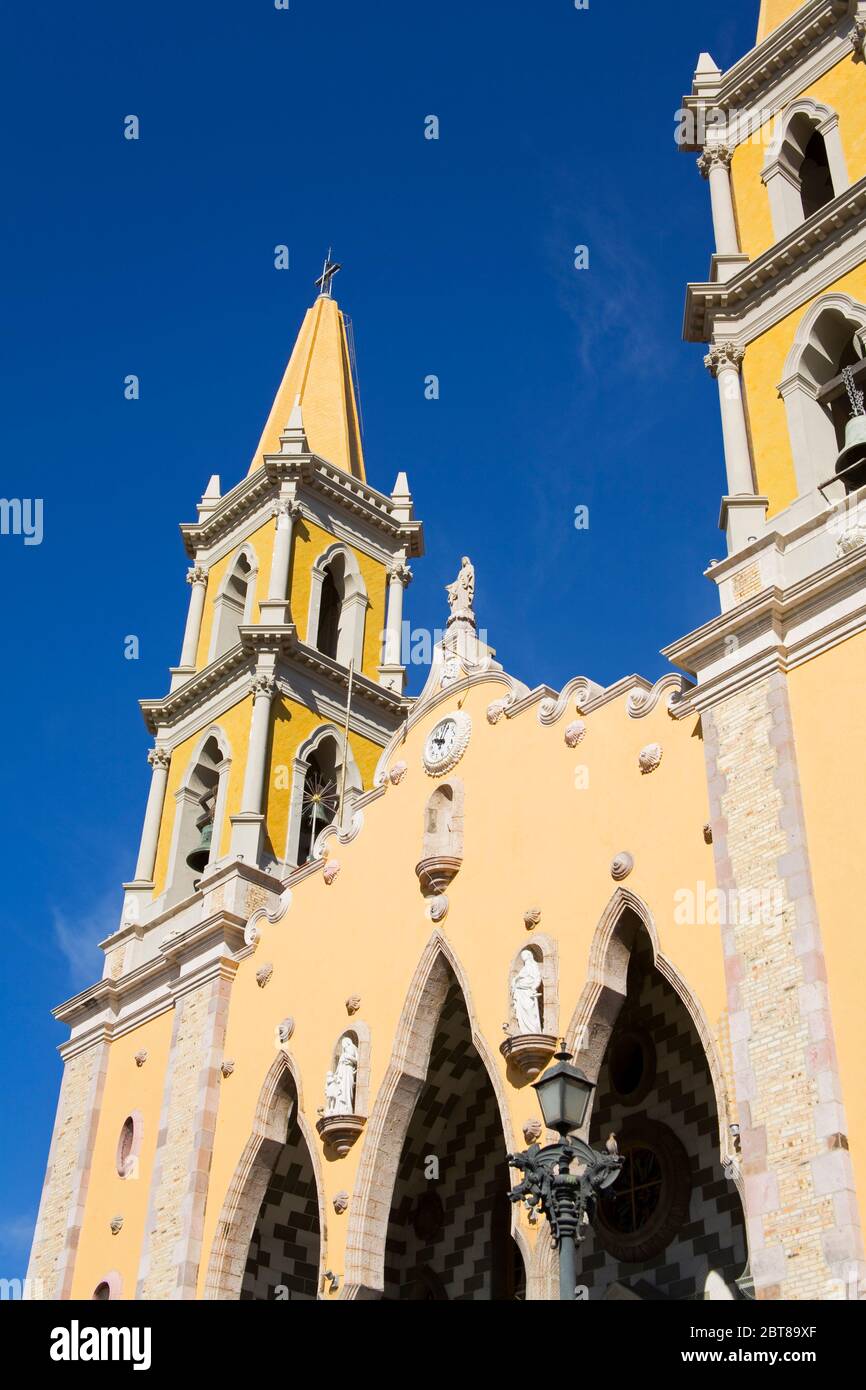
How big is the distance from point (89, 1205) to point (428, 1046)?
6.55 m

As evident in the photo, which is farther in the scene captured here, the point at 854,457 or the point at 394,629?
the point at 394,629

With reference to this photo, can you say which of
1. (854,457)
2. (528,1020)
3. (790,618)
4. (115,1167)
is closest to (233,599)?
(115,1167)

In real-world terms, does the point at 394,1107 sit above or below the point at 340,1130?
above

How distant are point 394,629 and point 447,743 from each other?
27.4ft

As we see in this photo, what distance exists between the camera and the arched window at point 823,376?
16.2 metres

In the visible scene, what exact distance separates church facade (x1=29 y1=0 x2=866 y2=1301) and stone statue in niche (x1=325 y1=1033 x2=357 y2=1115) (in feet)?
0.14

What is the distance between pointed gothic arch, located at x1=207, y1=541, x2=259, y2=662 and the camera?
26.2 metres

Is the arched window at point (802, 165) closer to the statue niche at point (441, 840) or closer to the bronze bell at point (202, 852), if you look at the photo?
the statue niche at point (441, 840)

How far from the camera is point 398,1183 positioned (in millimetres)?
19062

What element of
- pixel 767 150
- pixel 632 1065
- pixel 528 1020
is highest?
pixel 767 150

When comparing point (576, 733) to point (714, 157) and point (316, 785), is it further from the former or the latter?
point (316, 785)

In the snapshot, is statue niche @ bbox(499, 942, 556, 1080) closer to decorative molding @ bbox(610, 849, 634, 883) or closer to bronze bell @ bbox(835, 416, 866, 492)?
decorative molding @ bbox(610, 849, 634, 883)

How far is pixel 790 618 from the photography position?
47.3 ft
